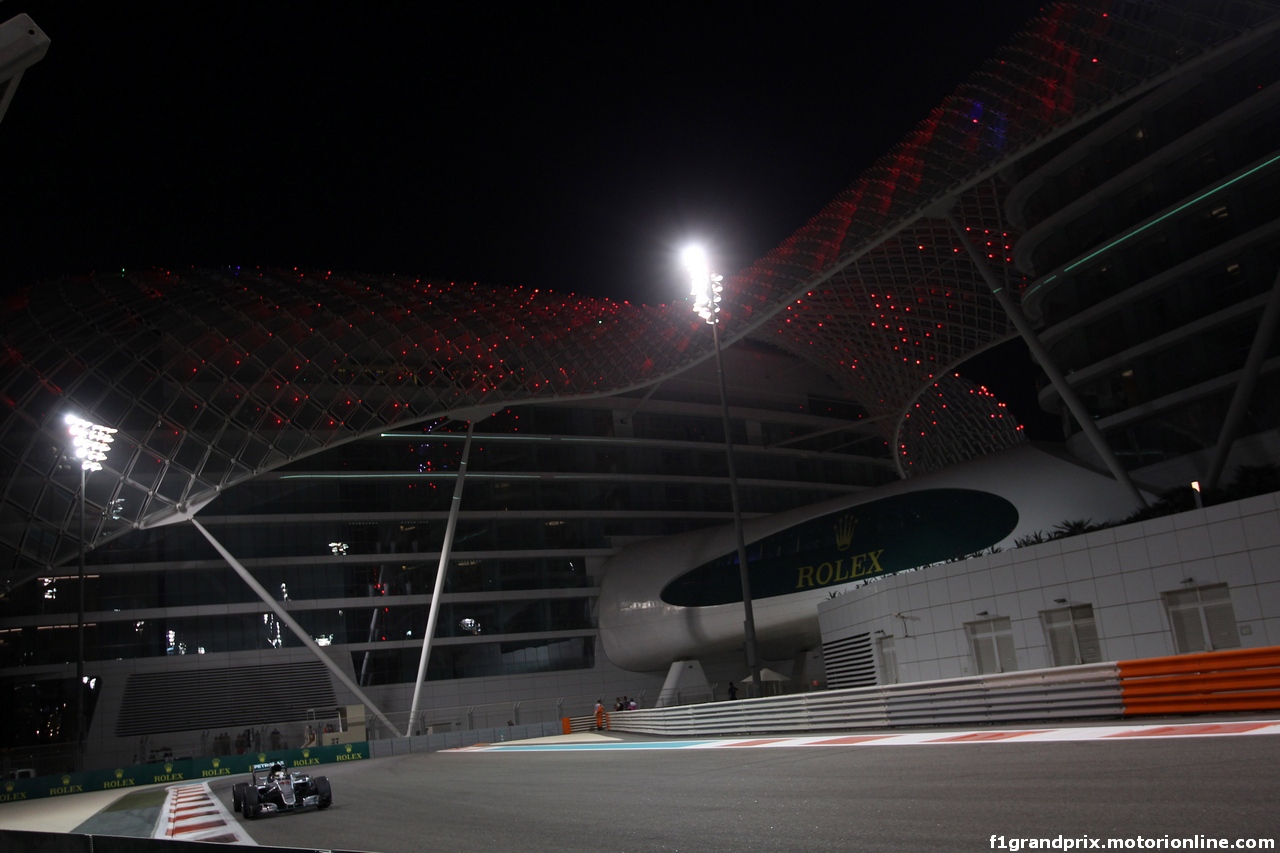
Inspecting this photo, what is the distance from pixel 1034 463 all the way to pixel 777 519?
15247 mm

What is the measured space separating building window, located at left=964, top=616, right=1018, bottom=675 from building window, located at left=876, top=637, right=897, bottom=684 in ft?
12.9

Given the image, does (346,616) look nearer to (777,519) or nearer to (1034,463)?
(777,519)

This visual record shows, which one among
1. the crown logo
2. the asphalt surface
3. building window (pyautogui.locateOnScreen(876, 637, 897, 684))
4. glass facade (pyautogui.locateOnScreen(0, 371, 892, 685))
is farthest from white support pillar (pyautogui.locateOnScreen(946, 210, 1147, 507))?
glass facade (pyautogui.locateOnScreen(0, 371, 892, 685))

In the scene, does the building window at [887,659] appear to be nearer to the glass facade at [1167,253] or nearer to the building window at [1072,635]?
the building window at [1072,635]

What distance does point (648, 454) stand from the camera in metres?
70.8

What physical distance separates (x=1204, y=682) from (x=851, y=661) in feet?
81.9

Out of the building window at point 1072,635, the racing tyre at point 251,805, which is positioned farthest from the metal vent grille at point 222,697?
the building window at point 1072,635

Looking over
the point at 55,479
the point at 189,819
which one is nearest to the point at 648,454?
the point at 55,479

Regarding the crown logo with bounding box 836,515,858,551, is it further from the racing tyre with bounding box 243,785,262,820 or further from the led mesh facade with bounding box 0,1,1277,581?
the racing tyre with bounding box 243,785,262,820

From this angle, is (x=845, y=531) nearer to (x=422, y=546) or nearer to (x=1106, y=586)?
(x=1106, y=586)

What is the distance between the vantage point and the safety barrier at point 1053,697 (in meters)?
13.5

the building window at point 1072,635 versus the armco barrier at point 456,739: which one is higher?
the building window at point 1072,635

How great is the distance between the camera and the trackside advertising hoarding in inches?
1458

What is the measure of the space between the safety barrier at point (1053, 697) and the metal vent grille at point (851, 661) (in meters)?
13.9
